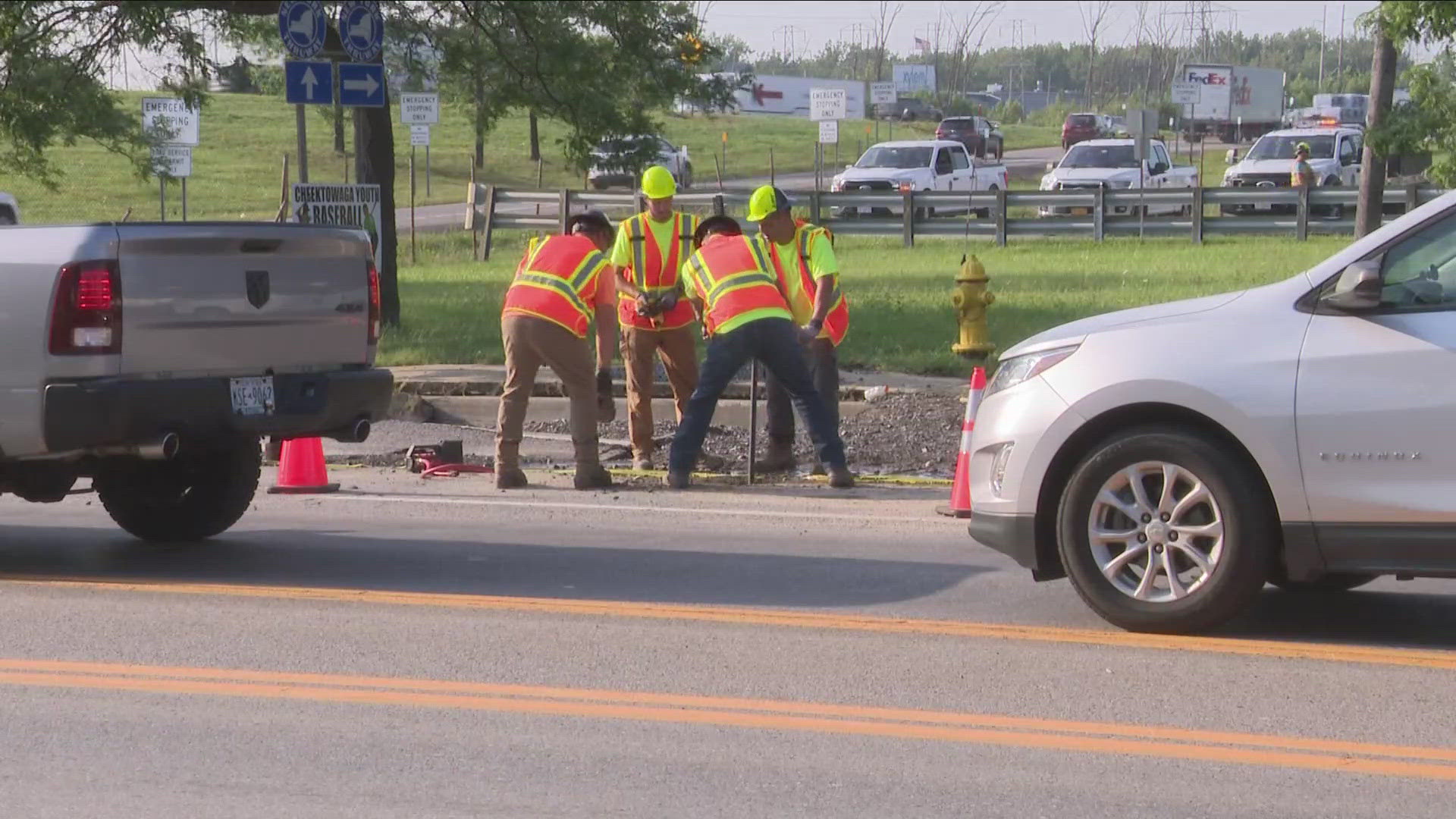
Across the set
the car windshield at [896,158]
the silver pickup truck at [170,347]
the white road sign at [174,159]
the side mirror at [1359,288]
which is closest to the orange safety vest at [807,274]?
the silver pickup truck at [170,347]

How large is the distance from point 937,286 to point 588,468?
13.1m

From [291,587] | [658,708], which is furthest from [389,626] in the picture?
[658,708]

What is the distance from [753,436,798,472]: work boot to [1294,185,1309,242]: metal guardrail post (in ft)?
66.9

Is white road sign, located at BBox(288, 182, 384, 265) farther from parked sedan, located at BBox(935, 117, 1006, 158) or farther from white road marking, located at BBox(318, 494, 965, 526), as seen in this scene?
parked sedan, located at BBox(935, 117, 1006, 158)

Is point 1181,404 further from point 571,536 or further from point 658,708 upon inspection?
point 571,536

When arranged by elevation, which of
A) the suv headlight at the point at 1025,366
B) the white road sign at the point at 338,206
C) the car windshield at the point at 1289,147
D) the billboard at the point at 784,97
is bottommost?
the suv headlight at the point at 1025,366

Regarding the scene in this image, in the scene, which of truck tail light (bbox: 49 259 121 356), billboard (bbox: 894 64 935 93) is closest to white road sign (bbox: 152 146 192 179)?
truck tail light (bbox: 49 259 121 356)

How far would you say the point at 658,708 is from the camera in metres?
6.08

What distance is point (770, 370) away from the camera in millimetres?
11352

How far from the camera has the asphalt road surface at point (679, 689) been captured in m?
5.19

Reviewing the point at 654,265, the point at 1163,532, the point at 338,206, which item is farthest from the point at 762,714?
the point at 338,206

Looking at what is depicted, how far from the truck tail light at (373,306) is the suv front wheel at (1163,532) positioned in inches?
144

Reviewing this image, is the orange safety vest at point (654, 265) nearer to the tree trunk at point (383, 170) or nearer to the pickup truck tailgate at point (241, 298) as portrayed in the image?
the pickup truck tailgate at point (241, 298)

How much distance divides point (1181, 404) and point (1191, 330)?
0.93 ft
